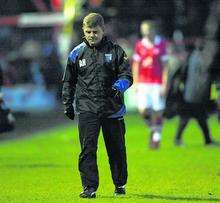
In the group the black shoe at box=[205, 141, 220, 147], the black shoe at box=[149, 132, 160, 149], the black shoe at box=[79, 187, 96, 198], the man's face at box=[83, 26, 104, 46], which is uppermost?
the man's face at box=[83, 26, 104, 46]

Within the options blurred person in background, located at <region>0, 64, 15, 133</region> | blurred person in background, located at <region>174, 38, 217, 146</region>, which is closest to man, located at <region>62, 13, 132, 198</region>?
blurred person in background, located at <region>0, 64, 15, 133</region>

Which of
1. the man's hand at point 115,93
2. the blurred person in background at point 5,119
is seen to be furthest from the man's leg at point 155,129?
the man's hand at point 115,93

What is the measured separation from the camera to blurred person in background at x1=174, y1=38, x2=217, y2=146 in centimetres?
1916

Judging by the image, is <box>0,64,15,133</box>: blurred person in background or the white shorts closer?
<box>0,64,15,133</box>: blurred person in background

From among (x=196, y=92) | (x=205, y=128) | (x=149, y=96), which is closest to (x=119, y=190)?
(x=149, y=96)

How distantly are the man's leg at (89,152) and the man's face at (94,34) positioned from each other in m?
0.78

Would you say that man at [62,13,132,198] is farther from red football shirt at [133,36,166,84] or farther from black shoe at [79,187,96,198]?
red football shirt at [133,36,166,84]

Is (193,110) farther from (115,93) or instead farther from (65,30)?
(65,30)

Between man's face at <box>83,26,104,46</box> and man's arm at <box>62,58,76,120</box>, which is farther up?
man's face at <box>83,26,104,46</box>

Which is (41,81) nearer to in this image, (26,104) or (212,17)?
(26,104)

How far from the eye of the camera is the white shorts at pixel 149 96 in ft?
60.9

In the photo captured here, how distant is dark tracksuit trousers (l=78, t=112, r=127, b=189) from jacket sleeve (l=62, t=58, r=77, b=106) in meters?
0.22

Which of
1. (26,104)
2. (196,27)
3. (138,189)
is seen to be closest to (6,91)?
(26,104)

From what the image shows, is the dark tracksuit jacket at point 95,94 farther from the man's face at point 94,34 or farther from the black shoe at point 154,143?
the black shoe at point 154,143
